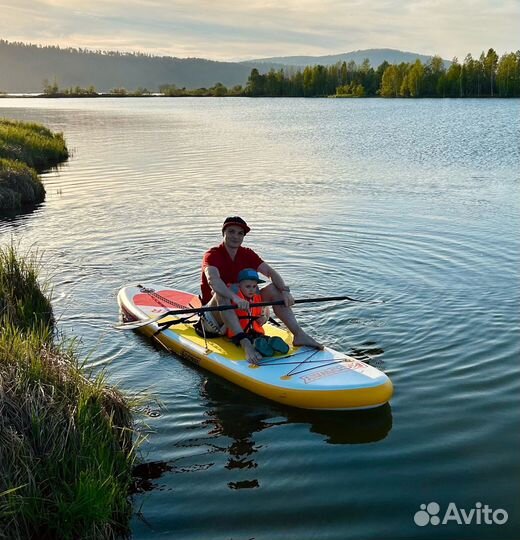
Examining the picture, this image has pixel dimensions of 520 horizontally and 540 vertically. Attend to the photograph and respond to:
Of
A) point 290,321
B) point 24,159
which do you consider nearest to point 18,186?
point 24,159

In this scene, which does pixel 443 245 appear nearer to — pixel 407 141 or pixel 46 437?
pixel 46 437

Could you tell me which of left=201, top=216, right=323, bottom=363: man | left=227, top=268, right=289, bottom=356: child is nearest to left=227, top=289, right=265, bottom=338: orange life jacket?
left=227, top=268, right=289, bottom=356: child

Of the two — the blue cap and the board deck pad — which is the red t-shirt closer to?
the blue cap

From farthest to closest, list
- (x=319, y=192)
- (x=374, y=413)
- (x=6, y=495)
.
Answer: (x=319, y=192) → (x=374, y=413) → (x=6, y=495)

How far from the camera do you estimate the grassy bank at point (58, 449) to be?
16.4ft

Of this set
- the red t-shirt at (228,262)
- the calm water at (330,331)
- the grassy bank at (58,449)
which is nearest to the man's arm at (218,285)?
the red t-shirt at (228,262)

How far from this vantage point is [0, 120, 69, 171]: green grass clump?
85.2 feet

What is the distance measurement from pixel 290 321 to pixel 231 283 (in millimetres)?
897

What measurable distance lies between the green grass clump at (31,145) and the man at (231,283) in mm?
18067

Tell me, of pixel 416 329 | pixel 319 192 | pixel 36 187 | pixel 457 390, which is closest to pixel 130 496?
pixel 457 390

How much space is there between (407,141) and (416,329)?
26.9m

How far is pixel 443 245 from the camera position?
46.5ft

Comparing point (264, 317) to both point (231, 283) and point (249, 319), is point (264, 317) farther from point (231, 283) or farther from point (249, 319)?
point (231, 283)

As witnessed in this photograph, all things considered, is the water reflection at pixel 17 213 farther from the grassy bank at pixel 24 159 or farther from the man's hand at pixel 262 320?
the man's hand at pixel 262 320
